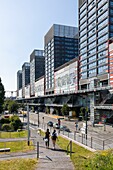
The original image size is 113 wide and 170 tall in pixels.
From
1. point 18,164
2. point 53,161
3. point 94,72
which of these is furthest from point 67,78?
point 18,164

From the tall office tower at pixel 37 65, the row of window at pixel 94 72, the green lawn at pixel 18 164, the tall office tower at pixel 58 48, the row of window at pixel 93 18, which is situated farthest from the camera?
the tall office tower at pixel 37 65

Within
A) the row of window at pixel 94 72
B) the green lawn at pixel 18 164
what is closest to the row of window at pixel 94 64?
the row of window at pixel 94 72

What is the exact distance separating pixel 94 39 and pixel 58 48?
178ft

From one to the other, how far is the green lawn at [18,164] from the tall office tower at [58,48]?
10839cm

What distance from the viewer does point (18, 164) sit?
505 inches

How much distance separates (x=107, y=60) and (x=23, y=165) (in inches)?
2250

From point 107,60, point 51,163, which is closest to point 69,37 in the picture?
point 107,60

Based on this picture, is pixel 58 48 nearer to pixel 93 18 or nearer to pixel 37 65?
pixel 37 65

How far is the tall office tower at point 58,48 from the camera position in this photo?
12675 cm

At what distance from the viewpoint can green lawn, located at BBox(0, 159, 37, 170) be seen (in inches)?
477

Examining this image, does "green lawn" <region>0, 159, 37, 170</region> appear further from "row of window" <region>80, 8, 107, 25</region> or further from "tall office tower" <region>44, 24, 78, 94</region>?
"tall office tower" <region>44, 24, 78, 94</region>

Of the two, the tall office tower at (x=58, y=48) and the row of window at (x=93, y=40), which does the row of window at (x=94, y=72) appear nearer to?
the row of window at (x=93, y=40)

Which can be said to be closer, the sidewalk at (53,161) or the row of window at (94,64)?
the sidewalk at (53,161)

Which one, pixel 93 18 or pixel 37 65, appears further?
pixel 37 65
